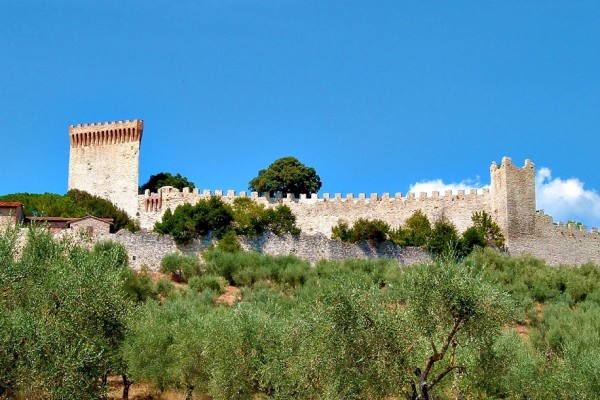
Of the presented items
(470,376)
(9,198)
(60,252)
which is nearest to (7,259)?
(60,252)

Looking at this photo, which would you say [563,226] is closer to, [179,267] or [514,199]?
[514,199]

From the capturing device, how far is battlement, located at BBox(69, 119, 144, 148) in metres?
49.3

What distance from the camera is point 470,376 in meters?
18.2

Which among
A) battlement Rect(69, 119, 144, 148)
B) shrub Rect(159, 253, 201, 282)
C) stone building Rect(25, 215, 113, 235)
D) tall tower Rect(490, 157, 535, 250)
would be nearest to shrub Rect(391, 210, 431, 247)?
tall tower Rect(490, 157, 535, 250)

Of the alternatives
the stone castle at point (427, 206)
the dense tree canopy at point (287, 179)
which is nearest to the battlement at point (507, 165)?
the stone castle at point (427, 206)

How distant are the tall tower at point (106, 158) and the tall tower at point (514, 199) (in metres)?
19.2

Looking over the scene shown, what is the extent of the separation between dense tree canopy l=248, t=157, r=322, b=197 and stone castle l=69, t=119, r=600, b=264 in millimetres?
5733

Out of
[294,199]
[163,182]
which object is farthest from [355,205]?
[163,182]

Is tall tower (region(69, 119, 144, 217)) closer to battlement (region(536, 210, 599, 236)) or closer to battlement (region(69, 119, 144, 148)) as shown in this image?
battlement (region(69, 119, 144, 148))

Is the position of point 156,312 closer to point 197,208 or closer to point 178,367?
point 178,367

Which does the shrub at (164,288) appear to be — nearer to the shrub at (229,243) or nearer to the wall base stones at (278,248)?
the wall base stones at (278,248)

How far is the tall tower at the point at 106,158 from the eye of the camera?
48.0 meters

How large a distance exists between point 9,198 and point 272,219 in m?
14.6

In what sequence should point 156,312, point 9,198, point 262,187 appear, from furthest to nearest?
1. point 262,187
2. point 9,198
3. point 156,312
